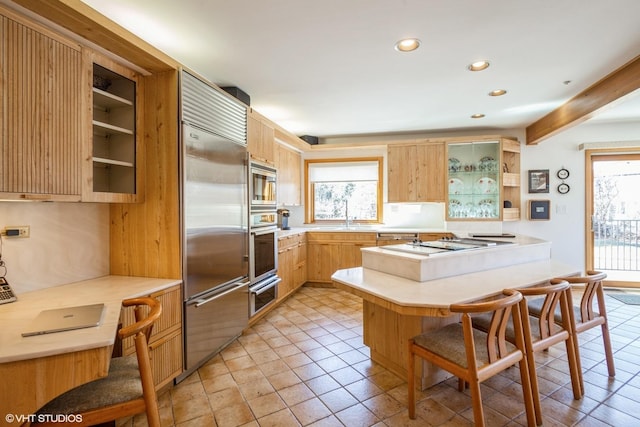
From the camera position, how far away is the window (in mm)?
5496

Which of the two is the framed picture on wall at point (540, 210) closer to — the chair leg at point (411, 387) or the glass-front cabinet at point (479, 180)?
the glass-front cabinet at point (479, 180)

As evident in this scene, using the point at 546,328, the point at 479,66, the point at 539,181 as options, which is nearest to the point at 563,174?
the point at 539,181

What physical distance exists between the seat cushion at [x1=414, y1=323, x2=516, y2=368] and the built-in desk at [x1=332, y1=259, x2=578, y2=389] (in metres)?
0.12

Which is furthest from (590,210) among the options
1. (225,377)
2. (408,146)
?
(225,377)

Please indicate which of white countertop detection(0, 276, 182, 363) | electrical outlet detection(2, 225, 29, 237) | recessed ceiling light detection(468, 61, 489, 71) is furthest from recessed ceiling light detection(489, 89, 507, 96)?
electrical outlet detection(2, 225, 29, 237)

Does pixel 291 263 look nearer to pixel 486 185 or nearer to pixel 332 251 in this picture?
pixel 332 251

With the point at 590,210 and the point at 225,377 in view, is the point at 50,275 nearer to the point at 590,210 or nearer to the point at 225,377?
the point at 225,377

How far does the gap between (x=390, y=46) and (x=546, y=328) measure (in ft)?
7.39

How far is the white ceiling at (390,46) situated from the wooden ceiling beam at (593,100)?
0.31ft

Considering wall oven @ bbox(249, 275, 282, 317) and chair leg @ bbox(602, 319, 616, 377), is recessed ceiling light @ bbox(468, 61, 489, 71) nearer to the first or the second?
chair leg @ bbox(602, 319, 616, 377)

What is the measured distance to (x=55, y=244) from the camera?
2062 mm

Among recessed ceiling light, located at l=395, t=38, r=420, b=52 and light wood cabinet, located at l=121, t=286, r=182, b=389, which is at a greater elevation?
recessed ceiling light, located at l=395, t=38, r=420, b=52

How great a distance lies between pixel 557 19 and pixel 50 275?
3.72 metres

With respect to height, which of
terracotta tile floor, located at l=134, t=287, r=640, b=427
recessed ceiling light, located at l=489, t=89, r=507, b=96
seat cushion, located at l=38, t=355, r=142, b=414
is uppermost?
recessed ceiling light, located at l=489, t=89, r=507, b=96
